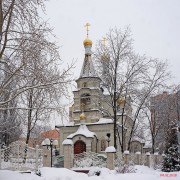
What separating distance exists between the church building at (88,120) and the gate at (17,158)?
1630cm

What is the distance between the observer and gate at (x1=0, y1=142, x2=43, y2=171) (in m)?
13.4

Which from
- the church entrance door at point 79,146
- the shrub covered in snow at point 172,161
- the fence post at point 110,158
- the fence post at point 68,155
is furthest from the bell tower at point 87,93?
the fence post at point 110,158

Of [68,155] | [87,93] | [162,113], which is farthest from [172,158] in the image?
[87,93]

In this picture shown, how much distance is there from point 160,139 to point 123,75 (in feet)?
58.4

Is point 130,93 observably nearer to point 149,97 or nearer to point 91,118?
point 149,97

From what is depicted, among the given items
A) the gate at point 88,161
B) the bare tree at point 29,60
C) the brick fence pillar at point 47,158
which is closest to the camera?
the bare tree at point 29,60

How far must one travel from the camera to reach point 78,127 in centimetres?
3322

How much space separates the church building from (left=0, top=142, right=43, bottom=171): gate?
16.3 metres

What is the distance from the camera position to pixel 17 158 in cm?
1341

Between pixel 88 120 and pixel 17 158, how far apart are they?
2034 cm

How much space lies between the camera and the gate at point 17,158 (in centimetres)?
1343

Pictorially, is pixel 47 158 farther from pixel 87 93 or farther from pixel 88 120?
pixel 87 93

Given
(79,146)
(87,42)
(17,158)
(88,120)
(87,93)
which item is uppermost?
(87,42)

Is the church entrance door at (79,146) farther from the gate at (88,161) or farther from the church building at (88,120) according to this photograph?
the gate at (88,161)
